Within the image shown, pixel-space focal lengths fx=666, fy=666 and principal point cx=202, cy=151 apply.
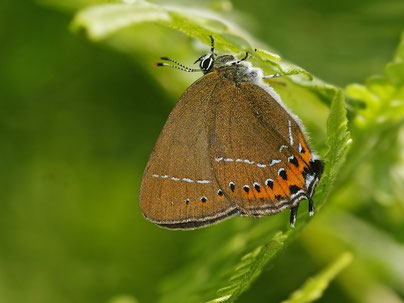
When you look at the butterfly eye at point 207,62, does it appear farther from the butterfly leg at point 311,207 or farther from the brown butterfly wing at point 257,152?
the butterfly leg at point 311,207

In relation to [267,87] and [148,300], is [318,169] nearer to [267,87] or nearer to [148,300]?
[267,87]

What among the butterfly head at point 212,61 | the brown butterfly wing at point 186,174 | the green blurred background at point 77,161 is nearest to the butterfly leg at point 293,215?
the brown butterfly wing at point 186,174

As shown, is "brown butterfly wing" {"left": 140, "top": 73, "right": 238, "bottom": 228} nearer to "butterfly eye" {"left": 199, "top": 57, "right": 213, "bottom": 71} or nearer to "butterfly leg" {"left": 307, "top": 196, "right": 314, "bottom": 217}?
"butterfly eye" {"left": 199, "top": 57, "right": 213, "bottom": 71}

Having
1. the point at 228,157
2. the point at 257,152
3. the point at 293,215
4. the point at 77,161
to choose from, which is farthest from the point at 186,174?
the point at 77,161

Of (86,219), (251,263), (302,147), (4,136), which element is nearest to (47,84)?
(4,136)

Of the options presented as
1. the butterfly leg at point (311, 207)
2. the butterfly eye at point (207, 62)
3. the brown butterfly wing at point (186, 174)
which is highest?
the butterfly eye at point (207, 62)

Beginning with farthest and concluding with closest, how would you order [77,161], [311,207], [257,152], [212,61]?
1. [77,161]
2. [212,61]
3. [257,152]
4. [311,207]

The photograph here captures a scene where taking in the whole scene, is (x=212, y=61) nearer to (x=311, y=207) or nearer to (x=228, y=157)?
(x=228, y=157)
